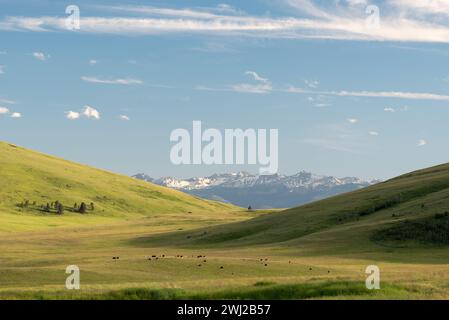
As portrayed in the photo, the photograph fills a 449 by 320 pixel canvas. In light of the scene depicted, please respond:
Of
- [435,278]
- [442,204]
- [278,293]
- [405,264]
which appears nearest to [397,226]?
[442,204]

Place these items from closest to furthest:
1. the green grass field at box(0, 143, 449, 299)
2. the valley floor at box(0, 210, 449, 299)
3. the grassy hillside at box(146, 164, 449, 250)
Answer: the valley floor at box(0, 210, 449, 299) → the green grass field at box(0, 143, 449, 299) → the grassy hillside at box(146, 164, 449, 250)

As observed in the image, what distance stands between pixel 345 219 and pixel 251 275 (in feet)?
173

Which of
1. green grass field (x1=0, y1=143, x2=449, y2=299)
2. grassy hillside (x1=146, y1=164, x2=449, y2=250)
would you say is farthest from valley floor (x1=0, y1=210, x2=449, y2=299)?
grassy hillside (x1=146, y1=164, x2=449, y2=250)

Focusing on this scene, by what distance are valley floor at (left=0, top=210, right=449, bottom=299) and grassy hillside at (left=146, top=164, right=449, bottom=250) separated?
457 centimetres

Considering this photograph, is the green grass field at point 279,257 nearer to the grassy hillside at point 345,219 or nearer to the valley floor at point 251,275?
the valley floor at point 251,275

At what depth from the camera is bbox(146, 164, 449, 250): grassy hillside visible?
91062 millimetres

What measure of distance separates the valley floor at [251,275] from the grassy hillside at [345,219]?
15.0ft

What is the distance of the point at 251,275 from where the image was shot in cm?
5697

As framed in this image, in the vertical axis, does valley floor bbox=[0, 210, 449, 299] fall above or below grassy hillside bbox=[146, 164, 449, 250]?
below

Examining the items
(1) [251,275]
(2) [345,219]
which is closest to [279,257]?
(1) [251,275]

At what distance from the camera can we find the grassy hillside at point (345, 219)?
9106cm

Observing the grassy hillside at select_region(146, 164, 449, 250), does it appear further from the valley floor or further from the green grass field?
the valley floor

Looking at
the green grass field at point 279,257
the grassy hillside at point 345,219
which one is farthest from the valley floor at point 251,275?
the grassy hillside at point 345,219

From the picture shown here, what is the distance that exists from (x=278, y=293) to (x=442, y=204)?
6178cm
